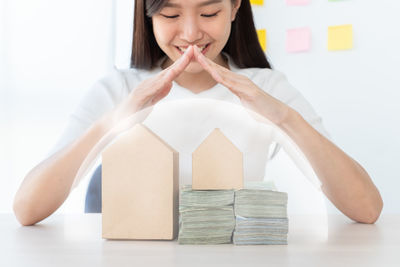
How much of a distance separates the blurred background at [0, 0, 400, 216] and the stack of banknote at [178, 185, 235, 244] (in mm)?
1453

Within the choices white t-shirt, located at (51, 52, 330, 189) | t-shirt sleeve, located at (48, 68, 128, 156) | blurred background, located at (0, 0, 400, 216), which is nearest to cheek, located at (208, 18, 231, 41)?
white t-shirt, located at (51, 52, 330, 189)

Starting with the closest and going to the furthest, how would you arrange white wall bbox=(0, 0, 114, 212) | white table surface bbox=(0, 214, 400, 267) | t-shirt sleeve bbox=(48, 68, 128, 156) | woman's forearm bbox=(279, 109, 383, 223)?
1. white table surface bbox=(0, 214, 400, 267)
2. woman's forearm bbox=(279, 109, 383, 223)
3. t-shirt sleeve bbox=(48, 68, 128, 156)
4. white wall bbox=(0, 0, 114, 212)

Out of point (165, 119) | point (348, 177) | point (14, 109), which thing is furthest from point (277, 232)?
point (14, 109)

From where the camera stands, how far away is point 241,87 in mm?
578

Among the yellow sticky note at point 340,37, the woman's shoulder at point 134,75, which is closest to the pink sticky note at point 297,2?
the yellow sticky note at point 340,37

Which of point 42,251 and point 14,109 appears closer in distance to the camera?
point 42,251

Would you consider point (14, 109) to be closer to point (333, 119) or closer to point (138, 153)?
point (333, 119)

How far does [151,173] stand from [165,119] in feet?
0.30

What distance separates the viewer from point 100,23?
223 cm

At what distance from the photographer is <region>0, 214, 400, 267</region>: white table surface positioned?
15.1 inches

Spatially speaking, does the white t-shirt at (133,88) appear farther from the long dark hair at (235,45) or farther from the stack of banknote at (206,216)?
the stack of banknote at (206,216)

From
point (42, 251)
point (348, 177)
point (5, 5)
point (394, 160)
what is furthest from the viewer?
point (5, 5)

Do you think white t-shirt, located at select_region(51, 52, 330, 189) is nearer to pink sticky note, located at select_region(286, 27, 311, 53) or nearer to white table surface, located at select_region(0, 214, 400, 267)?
white table surface, located at select_region(0, 214, 400, 267)

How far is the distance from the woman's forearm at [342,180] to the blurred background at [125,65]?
45.4 inches
